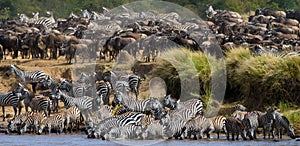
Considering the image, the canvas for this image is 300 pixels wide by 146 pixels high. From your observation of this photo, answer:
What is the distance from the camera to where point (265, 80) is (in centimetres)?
2141

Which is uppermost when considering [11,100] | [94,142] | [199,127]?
[11,100]

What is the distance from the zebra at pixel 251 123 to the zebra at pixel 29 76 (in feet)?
28.1

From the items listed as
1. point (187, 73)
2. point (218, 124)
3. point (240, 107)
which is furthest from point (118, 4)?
point (218, 124)

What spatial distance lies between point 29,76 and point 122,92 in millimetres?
4025

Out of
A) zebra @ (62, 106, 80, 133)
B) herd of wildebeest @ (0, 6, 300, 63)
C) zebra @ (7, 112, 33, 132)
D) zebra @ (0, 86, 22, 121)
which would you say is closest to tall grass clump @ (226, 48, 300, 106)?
herd of wildebeest @ (0, 6, 300, 63)

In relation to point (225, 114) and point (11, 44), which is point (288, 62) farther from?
point (11, 44)

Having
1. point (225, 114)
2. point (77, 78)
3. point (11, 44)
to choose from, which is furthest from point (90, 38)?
point (225, 114)

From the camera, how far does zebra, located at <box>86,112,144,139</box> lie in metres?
18.4

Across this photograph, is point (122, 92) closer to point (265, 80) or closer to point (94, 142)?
point (265, 80)

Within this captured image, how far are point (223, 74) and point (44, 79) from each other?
5.50 m

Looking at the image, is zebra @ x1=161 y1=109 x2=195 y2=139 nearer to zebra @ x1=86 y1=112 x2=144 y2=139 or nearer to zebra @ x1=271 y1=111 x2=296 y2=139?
zebra @ x1=86 y1=112 x2=144 y2=139

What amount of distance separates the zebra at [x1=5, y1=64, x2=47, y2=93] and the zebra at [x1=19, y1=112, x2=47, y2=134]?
5.49 m

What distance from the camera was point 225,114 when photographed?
21.3 m

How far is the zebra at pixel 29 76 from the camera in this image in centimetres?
2530
